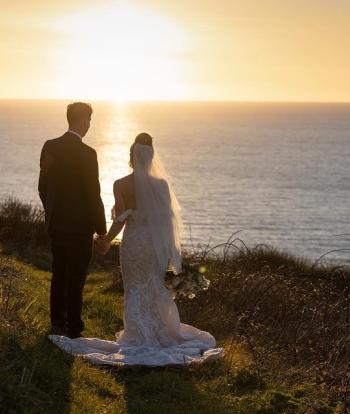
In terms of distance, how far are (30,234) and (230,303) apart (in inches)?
273

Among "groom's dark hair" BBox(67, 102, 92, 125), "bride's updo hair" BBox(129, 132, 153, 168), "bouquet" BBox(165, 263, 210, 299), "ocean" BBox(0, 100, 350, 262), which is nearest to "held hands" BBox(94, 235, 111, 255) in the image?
"bouquet" BBox(165, 263, 210, 299)

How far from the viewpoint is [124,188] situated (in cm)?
870

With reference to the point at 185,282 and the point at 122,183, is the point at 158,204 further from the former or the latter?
the point at 185,282

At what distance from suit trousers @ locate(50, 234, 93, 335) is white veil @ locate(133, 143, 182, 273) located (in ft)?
2.74

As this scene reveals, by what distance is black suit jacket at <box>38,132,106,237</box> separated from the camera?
8156 millimetres

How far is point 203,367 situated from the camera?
26.1 feet

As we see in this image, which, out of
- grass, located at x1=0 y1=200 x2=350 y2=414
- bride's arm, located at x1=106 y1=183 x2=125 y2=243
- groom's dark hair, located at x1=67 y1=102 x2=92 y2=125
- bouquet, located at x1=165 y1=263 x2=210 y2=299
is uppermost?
groom's dark hair, located at x1=67 y1=102 x2=92 y2=125

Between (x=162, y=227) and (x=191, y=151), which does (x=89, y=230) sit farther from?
(x=191, y=151)

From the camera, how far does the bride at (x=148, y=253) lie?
866 centimetres

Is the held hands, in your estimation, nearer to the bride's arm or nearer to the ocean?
the bride's arm

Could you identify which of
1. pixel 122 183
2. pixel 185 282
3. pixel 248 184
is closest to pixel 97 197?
pixel 122 183

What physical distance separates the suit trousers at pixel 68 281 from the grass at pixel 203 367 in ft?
0.87

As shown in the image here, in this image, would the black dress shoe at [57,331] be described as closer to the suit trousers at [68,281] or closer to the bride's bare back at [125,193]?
the suit trousers at [68,281]

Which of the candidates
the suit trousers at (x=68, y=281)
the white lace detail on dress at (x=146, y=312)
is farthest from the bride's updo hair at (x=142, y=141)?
the suit trousers at (x=68, y=281)
